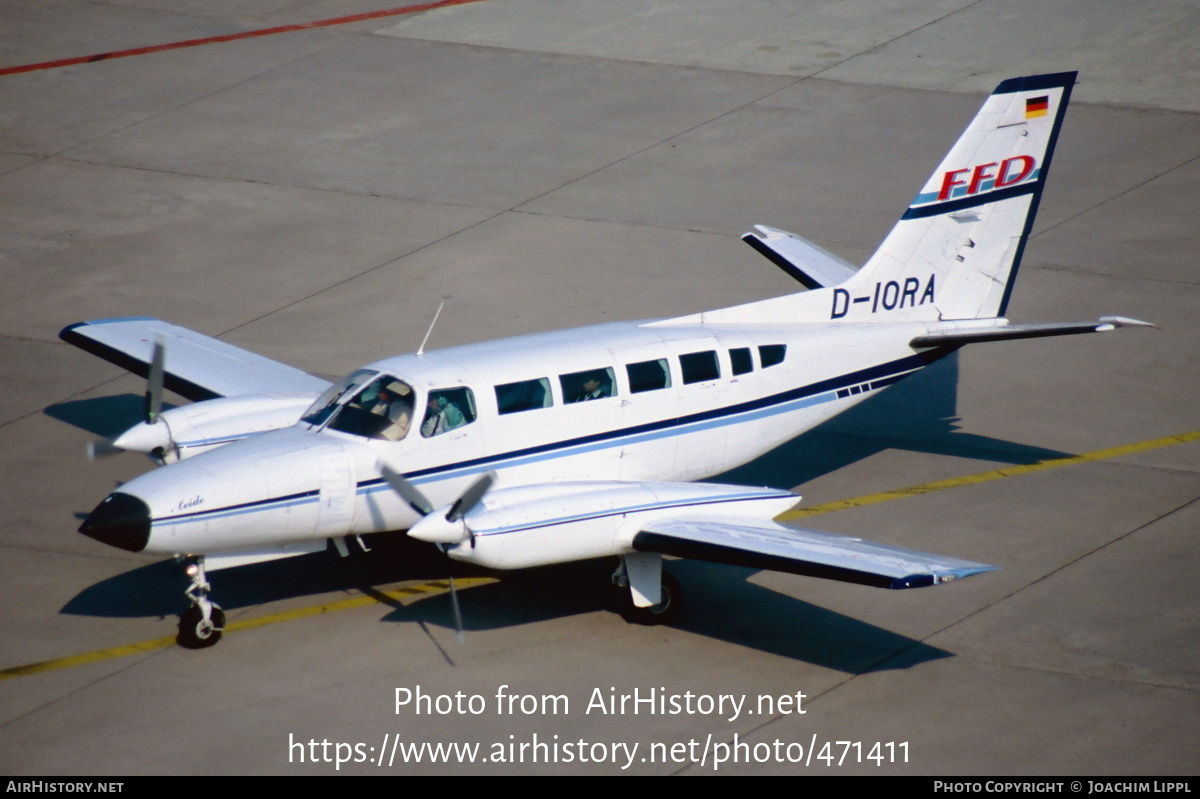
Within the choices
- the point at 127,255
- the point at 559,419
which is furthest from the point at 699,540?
the point at 127,255

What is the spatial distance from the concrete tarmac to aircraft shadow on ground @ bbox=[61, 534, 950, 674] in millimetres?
46

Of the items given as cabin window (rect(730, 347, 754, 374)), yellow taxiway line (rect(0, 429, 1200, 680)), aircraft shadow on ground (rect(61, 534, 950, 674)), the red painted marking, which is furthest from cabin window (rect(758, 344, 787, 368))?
the red painted marking

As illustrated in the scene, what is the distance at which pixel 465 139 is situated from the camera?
26672 mm

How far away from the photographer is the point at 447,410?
13.7m

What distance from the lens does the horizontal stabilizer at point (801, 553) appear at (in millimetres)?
12141

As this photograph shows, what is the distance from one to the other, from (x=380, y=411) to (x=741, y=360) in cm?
388

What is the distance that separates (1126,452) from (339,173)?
14579mm

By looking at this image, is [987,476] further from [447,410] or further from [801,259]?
[447,410]

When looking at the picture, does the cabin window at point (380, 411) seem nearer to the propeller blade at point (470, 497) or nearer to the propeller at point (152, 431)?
the propeller blade at point (470, 497)

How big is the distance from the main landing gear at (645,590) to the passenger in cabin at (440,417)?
2.09 meters

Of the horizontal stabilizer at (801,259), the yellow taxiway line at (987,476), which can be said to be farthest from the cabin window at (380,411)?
the horizontal stabilizer at (801,259)

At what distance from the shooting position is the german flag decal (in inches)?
639
